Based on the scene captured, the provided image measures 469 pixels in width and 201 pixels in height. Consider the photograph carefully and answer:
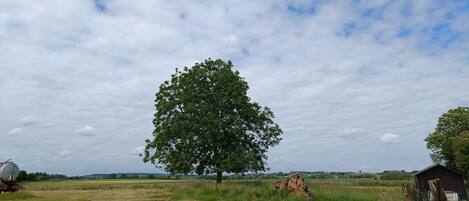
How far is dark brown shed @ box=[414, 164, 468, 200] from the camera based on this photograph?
99.0 feet

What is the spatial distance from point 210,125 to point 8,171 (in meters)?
17.0

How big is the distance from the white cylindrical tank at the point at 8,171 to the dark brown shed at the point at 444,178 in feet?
104

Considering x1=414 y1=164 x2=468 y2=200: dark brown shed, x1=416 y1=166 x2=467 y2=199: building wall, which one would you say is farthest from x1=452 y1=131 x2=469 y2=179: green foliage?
x1=416 y1=166 x2=467 y2=199: building wall

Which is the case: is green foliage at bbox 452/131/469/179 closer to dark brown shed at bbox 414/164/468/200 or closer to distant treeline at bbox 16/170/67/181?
dark brown shed at bbox 414/164/468/200

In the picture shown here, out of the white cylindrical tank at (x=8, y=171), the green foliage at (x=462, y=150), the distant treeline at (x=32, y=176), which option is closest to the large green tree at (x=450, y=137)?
the green foliage at (x=462, y=150)

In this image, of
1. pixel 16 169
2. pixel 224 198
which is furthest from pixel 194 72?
pixel 16 169

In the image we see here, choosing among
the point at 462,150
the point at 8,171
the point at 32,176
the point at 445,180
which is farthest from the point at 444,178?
the point at 32,176

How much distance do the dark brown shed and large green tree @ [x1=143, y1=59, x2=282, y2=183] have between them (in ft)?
42.0

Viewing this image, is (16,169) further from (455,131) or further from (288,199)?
(455,131)

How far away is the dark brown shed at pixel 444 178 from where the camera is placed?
30.2 meters

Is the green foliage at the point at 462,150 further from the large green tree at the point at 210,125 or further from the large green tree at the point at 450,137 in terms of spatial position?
the large green tree at the point at 210,125

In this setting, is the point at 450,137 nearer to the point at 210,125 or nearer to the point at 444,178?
the point at 444,178

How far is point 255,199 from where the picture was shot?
26.6 metres

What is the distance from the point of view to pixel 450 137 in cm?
4244
